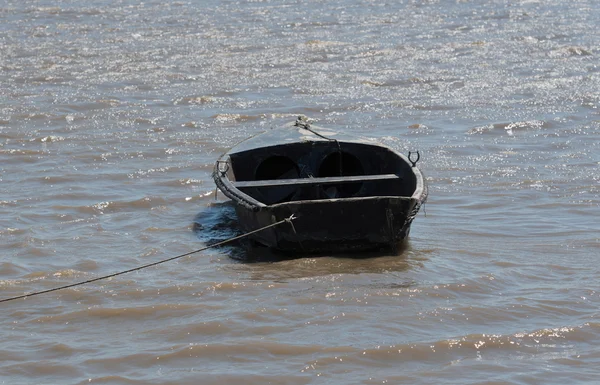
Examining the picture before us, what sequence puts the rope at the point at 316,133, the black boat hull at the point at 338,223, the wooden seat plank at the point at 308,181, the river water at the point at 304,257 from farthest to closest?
the rope at the point at 316,133 < the wooden seat plank at the point at 308,181 < the black boat hull at the point at 338,223 < the river water at the point at 304,257

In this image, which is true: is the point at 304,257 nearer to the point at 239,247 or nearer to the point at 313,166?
the point at 239,247

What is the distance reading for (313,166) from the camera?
1052 cm

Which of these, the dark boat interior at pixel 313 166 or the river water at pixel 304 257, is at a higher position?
the dark boat interior at pixel 313 166

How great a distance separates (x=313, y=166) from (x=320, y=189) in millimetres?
563

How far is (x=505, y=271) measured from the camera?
8672mm

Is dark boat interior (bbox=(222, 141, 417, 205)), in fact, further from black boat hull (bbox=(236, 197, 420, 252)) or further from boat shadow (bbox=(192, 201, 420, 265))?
black boat hull (bbox=(236, 197, 420, 252))

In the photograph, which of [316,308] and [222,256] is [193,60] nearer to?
[222,256]

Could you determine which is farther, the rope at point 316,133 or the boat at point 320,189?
the rope at point 316,133

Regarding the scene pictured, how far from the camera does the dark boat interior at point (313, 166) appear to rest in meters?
10.3

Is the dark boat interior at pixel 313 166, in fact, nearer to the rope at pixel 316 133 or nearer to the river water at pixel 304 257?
the rope at pixel 316 133

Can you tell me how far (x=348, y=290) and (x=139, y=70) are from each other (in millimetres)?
10943

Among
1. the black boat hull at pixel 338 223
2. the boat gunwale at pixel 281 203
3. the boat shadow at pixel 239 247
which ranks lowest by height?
the boat shadow at pixel 239 247

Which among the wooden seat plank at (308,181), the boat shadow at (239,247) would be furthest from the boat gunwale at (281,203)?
the boat shadow at (239,247)

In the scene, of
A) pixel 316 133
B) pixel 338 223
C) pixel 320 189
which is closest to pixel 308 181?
pixel 320 189
